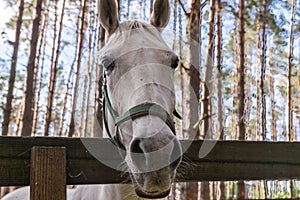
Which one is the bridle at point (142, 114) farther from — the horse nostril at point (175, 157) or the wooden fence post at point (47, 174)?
the wooden fence post at point (47, 174)

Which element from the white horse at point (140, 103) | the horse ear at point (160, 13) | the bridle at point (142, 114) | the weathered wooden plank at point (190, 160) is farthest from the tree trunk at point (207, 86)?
the bridle at point (142, 114)

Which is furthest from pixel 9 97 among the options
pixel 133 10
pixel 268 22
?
pixel 133 10

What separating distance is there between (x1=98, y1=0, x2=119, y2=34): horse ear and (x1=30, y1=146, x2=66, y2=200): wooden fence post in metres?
0.91

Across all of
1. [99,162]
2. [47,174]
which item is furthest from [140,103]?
[47,174]

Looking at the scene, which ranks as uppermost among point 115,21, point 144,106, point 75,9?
point 75,9

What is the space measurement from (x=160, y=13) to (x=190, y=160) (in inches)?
37.1

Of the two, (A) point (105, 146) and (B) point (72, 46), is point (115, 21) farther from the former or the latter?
(B) point (72, 46)

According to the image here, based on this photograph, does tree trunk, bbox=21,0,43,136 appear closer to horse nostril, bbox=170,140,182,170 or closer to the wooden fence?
the wooden fence

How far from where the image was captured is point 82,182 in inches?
64.1

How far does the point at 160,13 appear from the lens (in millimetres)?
2258

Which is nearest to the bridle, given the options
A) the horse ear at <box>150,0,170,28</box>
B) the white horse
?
the white horse

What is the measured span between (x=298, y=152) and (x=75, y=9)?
18761 mm

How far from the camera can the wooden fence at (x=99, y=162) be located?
56.8 inches

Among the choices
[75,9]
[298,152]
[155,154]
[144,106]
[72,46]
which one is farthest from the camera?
[72,46]
